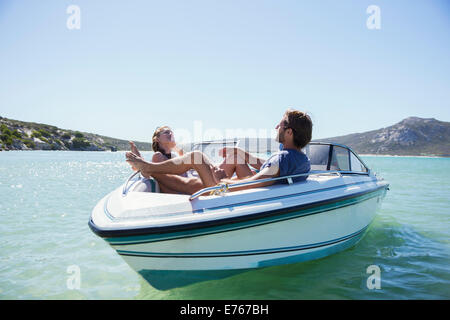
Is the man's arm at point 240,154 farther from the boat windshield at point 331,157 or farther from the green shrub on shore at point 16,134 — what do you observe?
the green shrub on shore at point 16,134

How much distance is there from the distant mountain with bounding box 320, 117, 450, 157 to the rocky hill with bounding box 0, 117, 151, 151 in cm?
8066

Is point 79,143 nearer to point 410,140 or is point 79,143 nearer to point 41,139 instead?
point 41,139

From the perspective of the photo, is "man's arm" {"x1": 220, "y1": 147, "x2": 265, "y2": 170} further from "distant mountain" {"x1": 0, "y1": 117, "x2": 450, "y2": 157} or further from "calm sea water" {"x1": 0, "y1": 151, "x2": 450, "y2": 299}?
"distant mountain" {"x1": 0, "y1": 117, "x2": 450, "y2": 157}

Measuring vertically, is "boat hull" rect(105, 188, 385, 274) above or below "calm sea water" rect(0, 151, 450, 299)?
above

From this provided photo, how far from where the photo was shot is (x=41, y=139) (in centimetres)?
6931

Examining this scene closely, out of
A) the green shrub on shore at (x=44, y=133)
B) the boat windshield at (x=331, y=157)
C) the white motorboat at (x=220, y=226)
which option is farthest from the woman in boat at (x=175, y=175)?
the green shrub on shore at (x=44, y=133)

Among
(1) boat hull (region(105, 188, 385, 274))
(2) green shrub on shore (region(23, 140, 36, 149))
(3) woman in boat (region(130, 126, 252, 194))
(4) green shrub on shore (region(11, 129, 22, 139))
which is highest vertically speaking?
(4) green shrub on shore (region(11, 129, 22, 139))

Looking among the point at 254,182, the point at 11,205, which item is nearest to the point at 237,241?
the point at 254,182

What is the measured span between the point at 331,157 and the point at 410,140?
112866 millimetres

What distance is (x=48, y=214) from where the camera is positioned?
6.76 metres

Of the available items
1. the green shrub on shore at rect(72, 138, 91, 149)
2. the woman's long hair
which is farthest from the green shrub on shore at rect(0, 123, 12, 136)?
the woman's long hair

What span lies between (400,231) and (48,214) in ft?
25.3

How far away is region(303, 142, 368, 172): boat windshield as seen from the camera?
4629 mm

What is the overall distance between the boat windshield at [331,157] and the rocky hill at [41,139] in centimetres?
5422
